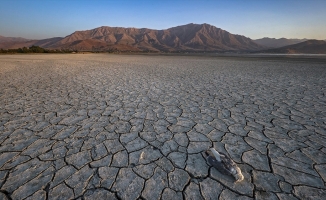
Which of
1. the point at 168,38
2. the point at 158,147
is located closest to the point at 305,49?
the point at 158,147

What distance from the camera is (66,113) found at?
303cm

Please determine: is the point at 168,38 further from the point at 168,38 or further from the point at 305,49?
the point at 305,49

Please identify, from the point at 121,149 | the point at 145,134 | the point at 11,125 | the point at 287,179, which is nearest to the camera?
the point at 287,179

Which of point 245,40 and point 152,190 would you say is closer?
point 152,190

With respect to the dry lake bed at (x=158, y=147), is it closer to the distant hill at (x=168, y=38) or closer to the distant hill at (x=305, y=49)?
the distant hill at (x=305, y=49)

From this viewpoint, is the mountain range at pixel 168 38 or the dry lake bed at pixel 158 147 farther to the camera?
the mountain range at pixel 168 38

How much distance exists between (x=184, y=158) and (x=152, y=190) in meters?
0.54

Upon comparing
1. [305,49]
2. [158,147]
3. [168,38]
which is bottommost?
[158,147]

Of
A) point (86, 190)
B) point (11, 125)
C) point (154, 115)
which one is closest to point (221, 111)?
point (154, 115)

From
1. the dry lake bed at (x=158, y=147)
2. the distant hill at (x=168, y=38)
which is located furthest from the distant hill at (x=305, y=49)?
the distant hill at (x=168, y=38)

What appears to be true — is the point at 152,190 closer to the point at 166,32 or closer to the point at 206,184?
the point at 206,184

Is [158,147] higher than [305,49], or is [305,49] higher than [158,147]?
[305,49]

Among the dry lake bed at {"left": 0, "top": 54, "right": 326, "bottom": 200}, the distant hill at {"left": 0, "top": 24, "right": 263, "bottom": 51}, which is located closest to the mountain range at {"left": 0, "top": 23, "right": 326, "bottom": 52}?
the distant hill at {"left": 0, "top": 24, "right": 263, "bottom": 51}

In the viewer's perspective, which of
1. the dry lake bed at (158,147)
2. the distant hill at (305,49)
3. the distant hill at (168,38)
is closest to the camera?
the dry lake bed at (158,147)
